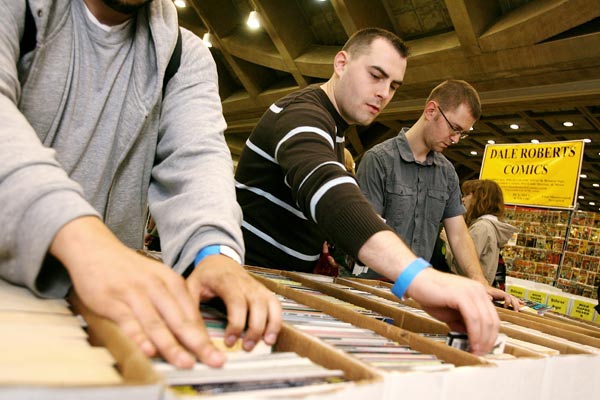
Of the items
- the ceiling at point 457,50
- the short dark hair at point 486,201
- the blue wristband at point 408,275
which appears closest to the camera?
the blue wristband at point 408,275

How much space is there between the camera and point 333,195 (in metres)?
1.16

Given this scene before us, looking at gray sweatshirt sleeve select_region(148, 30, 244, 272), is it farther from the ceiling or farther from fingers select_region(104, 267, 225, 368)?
the ceiling

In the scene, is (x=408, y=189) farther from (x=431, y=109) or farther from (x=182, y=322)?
(x=182, y=322)

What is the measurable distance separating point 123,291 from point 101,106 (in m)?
0.63

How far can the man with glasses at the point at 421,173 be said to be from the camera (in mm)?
2467

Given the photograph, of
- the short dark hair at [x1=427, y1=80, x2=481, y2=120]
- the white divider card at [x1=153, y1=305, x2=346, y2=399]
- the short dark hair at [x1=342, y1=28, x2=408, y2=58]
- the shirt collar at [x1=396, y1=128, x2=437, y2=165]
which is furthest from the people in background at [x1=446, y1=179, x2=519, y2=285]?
the white divider card at [x1=153, y1=305, x2=346, y2=399]

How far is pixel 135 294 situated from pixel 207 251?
9.8 inches

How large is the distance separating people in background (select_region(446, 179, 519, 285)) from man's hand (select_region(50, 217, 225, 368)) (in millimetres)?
3324

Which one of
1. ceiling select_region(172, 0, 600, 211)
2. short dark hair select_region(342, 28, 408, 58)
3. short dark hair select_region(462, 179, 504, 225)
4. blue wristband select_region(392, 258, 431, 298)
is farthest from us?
ceiling select_region(172, 0, 600, 211)

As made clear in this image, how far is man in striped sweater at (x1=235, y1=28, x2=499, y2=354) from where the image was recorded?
0.89 metres

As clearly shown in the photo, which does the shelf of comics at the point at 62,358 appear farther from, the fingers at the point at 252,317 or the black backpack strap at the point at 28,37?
the black backpack strap at the point at 28,37

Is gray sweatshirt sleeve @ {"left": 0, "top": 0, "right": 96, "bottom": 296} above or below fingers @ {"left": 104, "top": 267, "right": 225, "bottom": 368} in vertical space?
above

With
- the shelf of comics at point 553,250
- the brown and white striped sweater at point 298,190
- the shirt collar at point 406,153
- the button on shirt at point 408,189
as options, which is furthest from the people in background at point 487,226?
the shelf of comics at point 553,250

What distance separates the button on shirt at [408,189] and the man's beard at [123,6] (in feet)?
5.45
